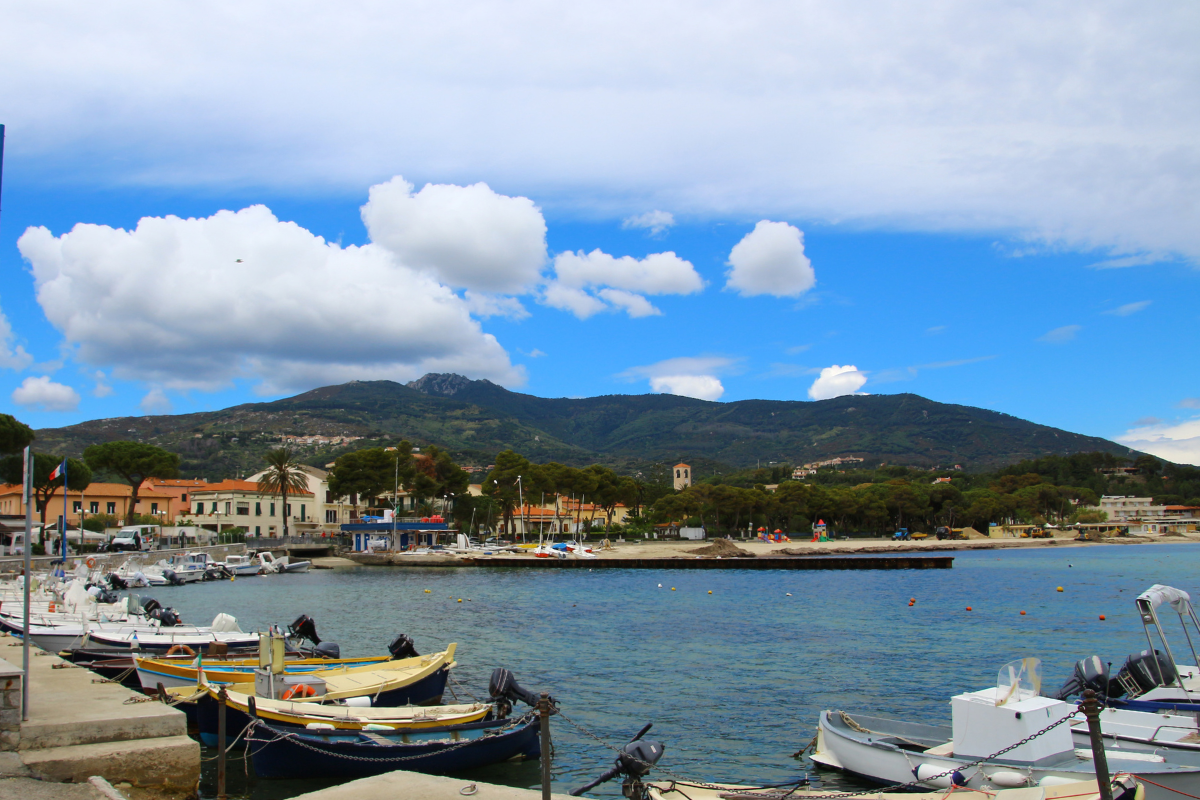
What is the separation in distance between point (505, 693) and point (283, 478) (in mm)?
86832

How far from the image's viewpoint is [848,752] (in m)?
13.6

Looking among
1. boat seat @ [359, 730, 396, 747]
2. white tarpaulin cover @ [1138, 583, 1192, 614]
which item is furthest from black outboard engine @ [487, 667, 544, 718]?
white tarpaulin cover @ [1138, 583, 1192, 614]

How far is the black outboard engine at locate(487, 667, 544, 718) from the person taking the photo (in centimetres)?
1398

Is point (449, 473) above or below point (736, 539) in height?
above

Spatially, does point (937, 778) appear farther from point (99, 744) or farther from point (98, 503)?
point (98, 503)

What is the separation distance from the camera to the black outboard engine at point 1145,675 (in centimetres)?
1472

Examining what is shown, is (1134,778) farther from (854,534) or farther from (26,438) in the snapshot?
(854,534)

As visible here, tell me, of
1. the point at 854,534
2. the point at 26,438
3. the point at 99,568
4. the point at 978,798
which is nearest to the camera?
the point at 978,798

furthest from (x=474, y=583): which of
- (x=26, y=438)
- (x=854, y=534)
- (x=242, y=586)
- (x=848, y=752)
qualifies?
(x=854, y=534)

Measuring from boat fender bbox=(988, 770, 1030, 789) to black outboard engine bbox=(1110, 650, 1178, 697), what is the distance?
5.58m

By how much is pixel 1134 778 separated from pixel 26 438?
75002 mm

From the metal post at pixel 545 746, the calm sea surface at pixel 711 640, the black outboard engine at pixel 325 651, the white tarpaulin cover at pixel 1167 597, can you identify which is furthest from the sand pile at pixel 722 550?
the metal post at pixel 545 746

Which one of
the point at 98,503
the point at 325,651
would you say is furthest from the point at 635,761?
the point at 98,503

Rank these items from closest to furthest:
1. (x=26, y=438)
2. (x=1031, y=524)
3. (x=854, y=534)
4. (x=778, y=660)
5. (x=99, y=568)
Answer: (x=778, y=660) < (x=99, y=568) < (x=26, y=438) < (x=854, y=534) < (x=1031, y=524)
